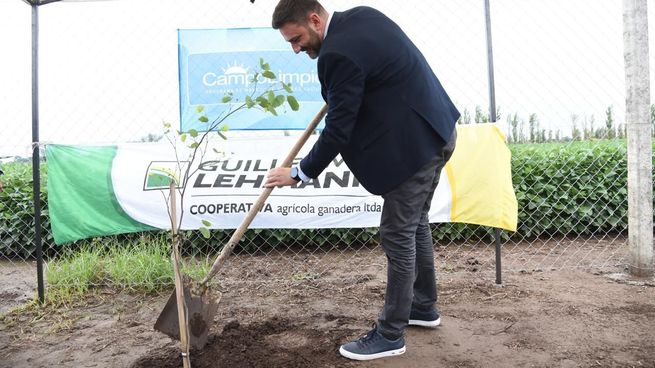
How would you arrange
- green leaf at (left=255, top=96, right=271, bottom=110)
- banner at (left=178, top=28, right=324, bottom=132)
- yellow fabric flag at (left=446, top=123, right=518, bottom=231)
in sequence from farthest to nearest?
banner at (left=178, top=28, right=324, bottom=132), yellow fabric flag at (left=446, top=123, right=518, bottom=231), green leaf at (left=255, top=96, right=271, bottom=110)

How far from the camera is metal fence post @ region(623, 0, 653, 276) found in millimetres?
3709

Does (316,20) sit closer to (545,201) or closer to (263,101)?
(263,101)

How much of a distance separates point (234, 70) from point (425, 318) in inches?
97.6

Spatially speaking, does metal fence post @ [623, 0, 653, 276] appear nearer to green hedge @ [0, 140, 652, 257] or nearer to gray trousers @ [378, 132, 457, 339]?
green hedge @ [0, 140, 652, 257]

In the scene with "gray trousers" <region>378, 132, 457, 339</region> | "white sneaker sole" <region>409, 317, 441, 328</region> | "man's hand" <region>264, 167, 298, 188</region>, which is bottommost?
"white sneaker sole" <region>409, 317, 441, 328</region>

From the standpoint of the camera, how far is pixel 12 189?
5.40 meters

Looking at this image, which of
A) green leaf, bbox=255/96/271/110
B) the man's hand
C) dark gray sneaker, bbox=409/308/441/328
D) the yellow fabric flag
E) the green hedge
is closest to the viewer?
green leaf, bbox=255/96/271/110

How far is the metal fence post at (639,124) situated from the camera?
3709 millimetres

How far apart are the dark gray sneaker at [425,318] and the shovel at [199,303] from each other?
120cm

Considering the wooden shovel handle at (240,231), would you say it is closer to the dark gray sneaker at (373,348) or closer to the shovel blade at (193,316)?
the shovel blade at (193,316)

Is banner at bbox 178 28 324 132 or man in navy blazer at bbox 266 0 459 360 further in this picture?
banner at bbox 178 28 324 132

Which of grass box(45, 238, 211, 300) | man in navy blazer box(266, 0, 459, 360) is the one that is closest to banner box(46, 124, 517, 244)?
grass box(45, 238, 211, 300)

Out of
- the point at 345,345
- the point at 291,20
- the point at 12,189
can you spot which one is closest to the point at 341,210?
the point at 345,345

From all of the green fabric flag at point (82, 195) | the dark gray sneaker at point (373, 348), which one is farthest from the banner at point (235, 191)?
the dark gray sneaker at point (373, 348)
